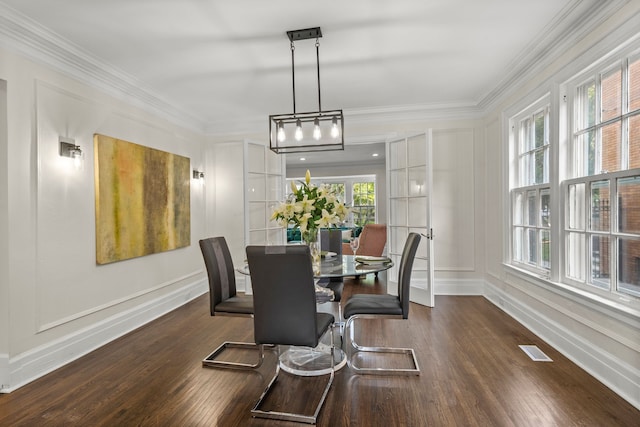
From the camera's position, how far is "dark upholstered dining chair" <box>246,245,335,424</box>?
1976mm

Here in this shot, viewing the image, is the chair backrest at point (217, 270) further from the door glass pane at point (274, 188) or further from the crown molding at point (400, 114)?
the crown molding at point (400, 114)

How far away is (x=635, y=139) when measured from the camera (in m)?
2.13

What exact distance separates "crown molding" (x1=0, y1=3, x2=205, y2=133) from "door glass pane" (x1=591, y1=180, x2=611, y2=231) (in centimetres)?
412

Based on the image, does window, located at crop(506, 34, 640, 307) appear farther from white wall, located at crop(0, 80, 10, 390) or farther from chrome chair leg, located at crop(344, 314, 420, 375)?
white wall, located at crop(0, 80, 10, 390)

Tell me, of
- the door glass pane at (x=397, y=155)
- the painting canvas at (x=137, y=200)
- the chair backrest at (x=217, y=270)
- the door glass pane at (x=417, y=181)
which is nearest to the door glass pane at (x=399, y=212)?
the door glass pane at (x=417, y=181)

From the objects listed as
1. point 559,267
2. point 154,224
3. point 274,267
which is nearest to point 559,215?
point 559,267

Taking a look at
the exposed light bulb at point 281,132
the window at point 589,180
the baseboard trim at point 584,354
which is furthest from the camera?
the exposed light bulb at point 281,132

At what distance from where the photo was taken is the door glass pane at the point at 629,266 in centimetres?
214

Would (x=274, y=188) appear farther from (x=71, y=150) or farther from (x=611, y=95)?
(x=611, y=95)

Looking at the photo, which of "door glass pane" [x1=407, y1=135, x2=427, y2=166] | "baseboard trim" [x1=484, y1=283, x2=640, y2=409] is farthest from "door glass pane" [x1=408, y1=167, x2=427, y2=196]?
"baseboard trim" [x1=484, y1=283, x2=640, y2=409]

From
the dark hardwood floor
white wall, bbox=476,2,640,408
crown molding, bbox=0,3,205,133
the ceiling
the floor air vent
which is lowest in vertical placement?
the dark hardwood floor

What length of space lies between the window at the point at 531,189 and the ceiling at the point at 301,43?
0.50 meters

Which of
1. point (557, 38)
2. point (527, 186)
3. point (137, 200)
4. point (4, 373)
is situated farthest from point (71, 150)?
point (527, 186)

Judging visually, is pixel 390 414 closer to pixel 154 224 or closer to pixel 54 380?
pixel 54 380
